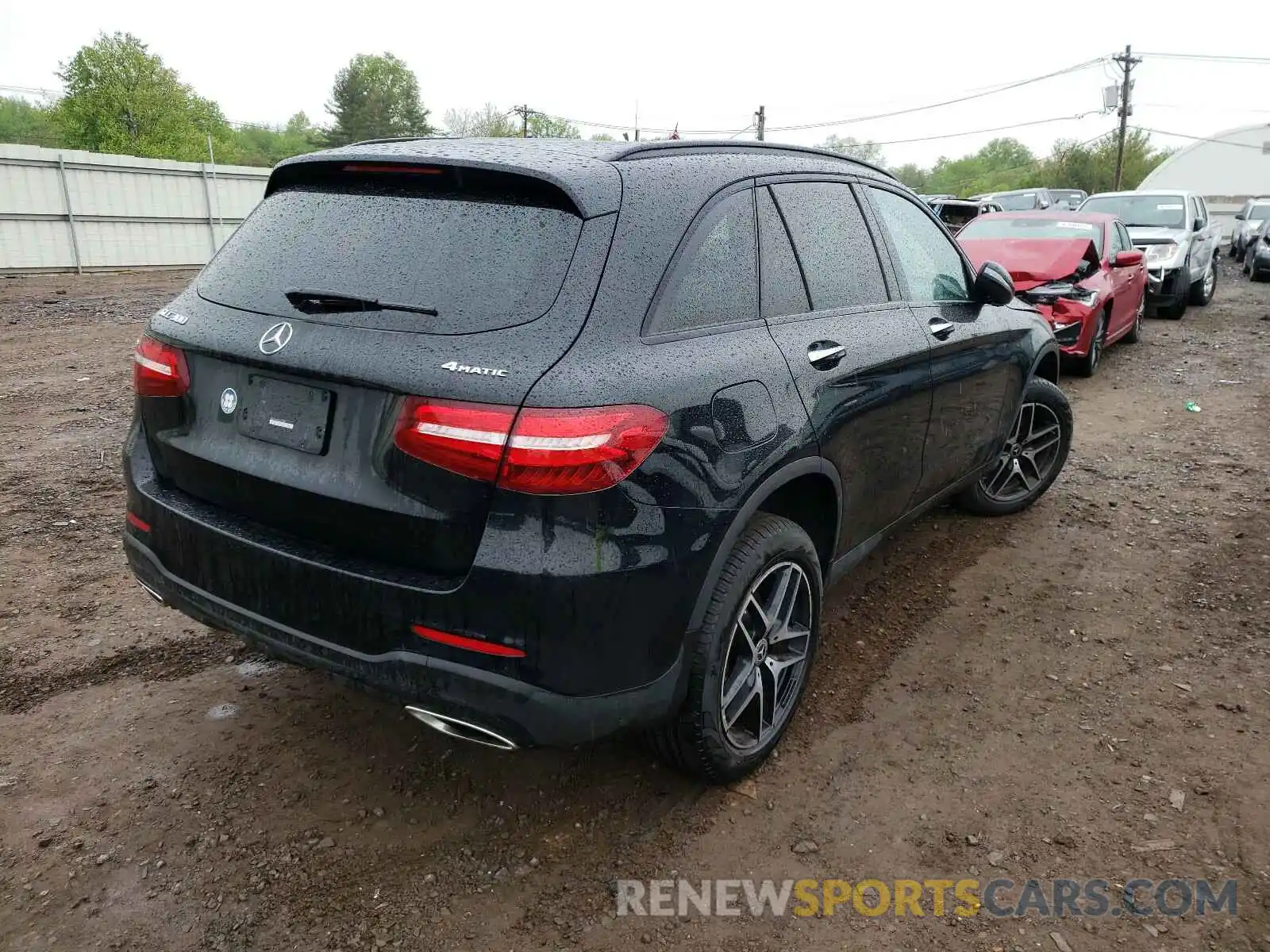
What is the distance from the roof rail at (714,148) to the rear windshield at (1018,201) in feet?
67.7

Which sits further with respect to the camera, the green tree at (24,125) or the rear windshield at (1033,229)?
the green tree at (24,125)

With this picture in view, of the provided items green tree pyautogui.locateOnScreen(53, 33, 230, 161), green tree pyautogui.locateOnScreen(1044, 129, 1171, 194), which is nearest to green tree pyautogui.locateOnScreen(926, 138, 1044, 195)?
green tree pyautogui.locateOnScreen(1044, 129, 1171, 194)

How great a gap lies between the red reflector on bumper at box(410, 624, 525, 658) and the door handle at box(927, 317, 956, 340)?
225 centimetres

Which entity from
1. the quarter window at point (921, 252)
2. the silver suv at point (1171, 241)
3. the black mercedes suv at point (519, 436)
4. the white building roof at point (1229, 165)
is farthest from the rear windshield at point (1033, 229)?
the white building roof at point (1229, 165)

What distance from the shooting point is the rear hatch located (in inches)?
81.0

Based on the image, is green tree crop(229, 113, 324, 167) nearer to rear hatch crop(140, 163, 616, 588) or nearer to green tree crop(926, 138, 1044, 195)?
green tree crop(926, 138, 1044, 195)

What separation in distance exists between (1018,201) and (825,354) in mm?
22432

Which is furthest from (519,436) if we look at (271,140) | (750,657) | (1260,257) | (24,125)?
(271,140)

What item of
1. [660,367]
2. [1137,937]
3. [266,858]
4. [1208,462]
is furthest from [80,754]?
[1208,462]

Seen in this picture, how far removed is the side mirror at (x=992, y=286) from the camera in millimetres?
3945

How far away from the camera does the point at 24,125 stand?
273 ft

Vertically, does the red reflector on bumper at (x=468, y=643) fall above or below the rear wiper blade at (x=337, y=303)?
below

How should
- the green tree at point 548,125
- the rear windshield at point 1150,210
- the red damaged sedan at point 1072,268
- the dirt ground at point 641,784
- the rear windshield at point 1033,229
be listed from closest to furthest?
1. the dirt ground at point 641,784
2. the red damaged sedan at point 1072,268
3. the rear windshield at point 1033,229
4. the rear windshield at point 1150,210
5. the green tree at point 548,125

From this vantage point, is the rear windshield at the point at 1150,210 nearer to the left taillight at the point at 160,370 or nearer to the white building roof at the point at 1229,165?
the left taillight at the point at 160,370
